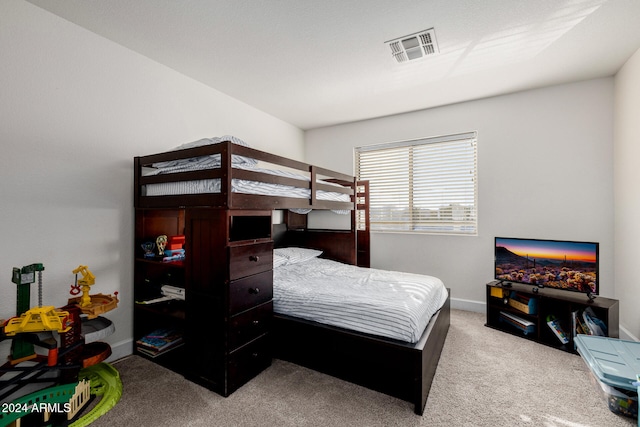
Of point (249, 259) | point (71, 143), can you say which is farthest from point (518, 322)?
point (71, 143)

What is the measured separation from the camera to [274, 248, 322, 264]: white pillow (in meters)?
3.25

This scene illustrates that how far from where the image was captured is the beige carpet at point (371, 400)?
1.61m

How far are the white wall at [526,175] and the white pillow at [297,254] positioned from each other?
1096 millimetres

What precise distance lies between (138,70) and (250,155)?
4.69 feet

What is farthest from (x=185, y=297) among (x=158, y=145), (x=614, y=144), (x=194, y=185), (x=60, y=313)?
(x=614, y=144)

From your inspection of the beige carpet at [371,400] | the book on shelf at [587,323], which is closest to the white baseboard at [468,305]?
the book on shelf at [587,323]

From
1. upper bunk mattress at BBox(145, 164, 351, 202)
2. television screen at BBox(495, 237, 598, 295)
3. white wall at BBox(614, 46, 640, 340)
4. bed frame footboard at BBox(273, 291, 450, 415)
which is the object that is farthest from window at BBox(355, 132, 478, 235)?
upper bunk mattress at BBox(145, 164, 351, 202)

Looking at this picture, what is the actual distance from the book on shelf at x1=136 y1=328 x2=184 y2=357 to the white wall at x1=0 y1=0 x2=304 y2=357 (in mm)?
182

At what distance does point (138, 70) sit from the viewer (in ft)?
7.96

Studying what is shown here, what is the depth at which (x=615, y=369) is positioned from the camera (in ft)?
5.71

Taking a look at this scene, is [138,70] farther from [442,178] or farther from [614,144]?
[614,144]

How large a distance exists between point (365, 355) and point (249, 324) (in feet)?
2.63

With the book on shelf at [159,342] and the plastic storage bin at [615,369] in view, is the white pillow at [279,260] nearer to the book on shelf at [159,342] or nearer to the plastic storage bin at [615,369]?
the book on shelf at [159,342]

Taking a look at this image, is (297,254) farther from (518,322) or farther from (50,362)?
(518,322)
